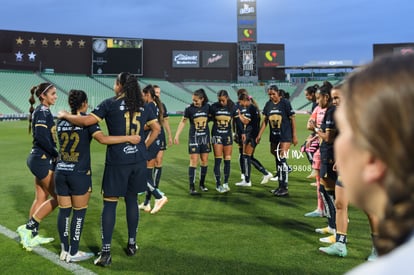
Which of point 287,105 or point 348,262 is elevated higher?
point 287,105

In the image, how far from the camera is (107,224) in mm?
4312

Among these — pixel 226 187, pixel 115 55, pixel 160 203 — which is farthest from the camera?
pixel 115 55

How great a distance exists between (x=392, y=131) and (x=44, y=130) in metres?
4.87

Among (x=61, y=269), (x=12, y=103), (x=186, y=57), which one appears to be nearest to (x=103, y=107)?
(x=61, y=269)

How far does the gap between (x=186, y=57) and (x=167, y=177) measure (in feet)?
151

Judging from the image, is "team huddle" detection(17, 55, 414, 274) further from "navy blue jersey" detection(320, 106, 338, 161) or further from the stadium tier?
the stadium tier

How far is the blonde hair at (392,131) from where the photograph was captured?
74 cm

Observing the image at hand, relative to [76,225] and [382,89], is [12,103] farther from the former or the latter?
[382,89]

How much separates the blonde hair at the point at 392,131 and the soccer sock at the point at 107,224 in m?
3.93

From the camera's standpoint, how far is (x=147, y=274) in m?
4.01

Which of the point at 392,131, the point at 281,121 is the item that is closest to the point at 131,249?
the point at 392,131

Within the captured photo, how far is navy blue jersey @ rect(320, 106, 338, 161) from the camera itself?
15.0ft

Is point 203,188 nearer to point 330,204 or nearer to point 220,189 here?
point 220,189

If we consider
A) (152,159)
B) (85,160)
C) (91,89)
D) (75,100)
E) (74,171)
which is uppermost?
(91,89)
